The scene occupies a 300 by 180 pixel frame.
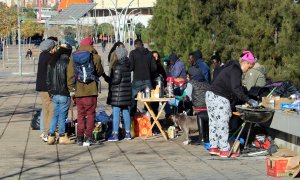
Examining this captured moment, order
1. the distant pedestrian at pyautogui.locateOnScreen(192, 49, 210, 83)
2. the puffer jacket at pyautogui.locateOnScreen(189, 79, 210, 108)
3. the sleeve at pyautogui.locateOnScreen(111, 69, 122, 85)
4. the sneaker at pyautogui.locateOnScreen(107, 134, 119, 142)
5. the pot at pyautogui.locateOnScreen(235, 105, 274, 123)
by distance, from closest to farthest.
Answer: the pot at pyautogui.locateOnScreen(235, 105, 274, 123) < the puffer jacket at pyautogui.locateOnScreen(189, 79, 210, 108) < the sleeve at pyautogui.locateOnScreen(111, 69, 122, 85) < the sneaker at pyautogui.locateOnScreen(107, 134, 119, 142) < the distant pedestrian at pyautogui.locateOnScreen(192, 49, 210, 83)

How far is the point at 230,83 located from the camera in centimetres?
1226

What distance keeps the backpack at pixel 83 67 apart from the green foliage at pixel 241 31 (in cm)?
411

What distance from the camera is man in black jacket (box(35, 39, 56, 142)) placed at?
14680mm

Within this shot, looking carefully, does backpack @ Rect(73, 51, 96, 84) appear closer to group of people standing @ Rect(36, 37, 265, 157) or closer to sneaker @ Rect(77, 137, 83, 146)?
group of people standing @ Rect(36, 37, 265, 157)

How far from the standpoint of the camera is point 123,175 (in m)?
10.8

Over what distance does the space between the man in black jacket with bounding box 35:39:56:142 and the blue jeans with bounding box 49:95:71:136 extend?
1.35ft

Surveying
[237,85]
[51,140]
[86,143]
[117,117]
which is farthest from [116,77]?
[237,85]

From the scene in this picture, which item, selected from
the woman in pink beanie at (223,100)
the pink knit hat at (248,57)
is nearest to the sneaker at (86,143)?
the woman in pink beanie at (223,100)

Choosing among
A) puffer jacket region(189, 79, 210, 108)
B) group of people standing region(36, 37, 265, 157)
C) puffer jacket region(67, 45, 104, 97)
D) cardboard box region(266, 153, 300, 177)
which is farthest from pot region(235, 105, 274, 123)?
puffer jacket region(67, 45, 104, 97)

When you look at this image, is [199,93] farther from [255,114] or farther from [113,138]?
[255,114]

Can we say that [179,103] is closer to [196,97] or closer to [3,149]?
[196,97]

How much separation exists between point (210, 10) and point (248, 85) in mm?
7575

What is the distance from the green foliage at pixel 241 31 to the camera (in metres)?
16.5

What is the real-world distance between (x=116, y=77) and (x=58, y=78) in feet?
3.64
